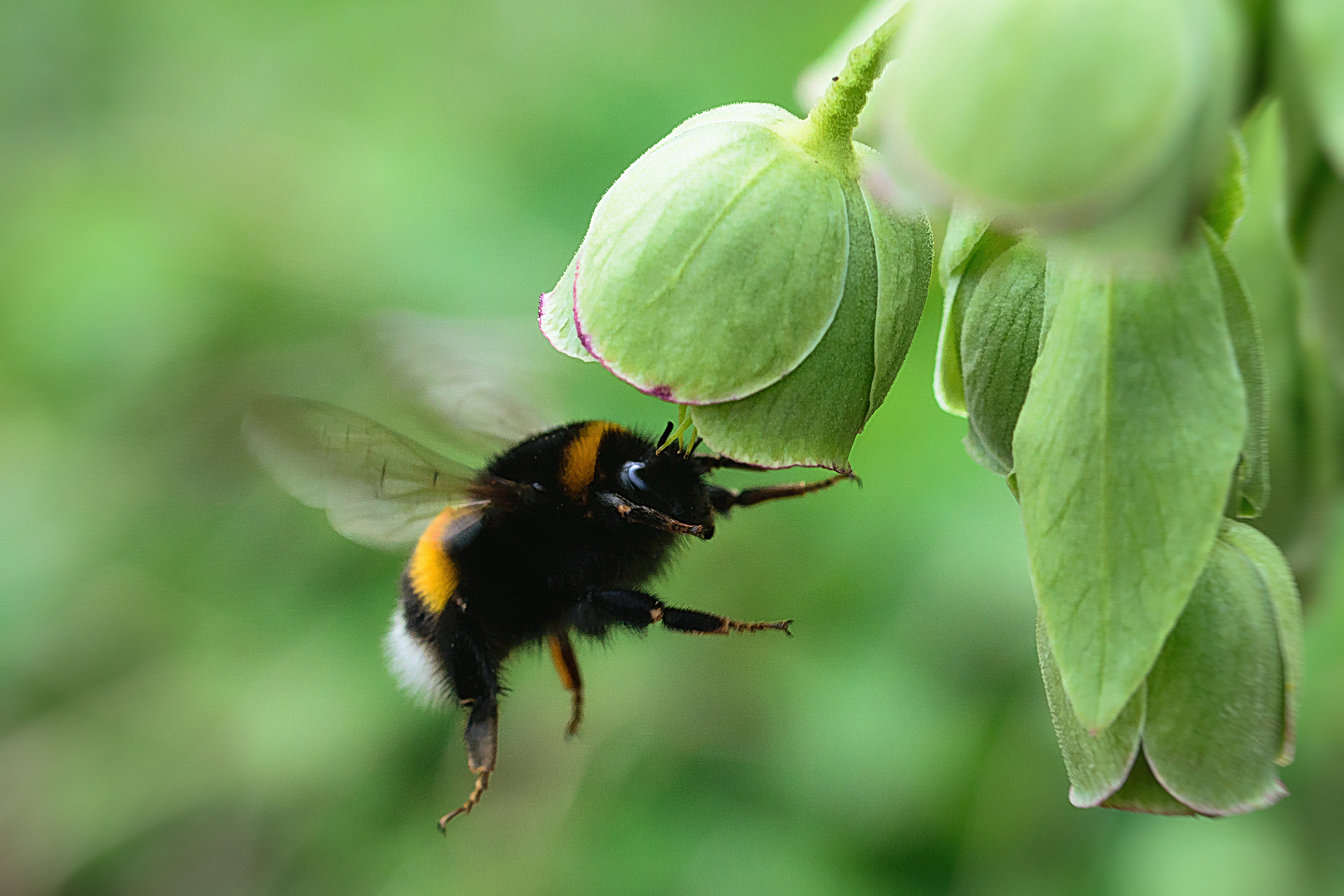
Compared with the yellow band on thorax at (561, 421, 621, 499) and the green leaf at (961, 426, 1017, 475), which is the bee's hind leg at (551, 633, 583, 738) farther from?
the green leaf at (961, 426, 1017, 475)

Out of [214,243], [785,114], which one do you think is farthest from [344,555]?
[785,114]

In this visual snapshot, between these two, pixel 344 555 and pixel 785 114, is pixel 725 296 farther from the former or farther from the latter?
pixel 344 555

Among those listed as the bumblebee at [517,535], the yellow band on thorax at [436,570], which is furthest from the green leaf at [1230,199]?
the yellow band on thorax at [436,570]

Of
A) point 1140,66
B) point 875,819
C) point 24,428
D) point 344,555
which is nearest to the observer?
point 1140,66

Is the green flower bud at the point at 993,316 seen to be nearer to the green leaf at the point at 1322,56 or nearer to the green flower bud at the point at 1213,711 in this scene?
the green flower bud at the point at 1213,711

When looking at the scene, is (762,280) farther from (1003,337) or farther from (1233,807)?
(1233,807)

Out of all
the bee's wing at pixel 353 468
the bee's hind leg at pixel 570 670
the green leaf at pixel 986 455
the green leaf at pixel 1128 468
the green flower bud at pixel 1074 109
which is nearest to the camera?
the green flower bud at pixel 1074 109

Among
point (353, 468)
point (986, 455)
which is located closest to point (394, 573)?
point (353, 468)
